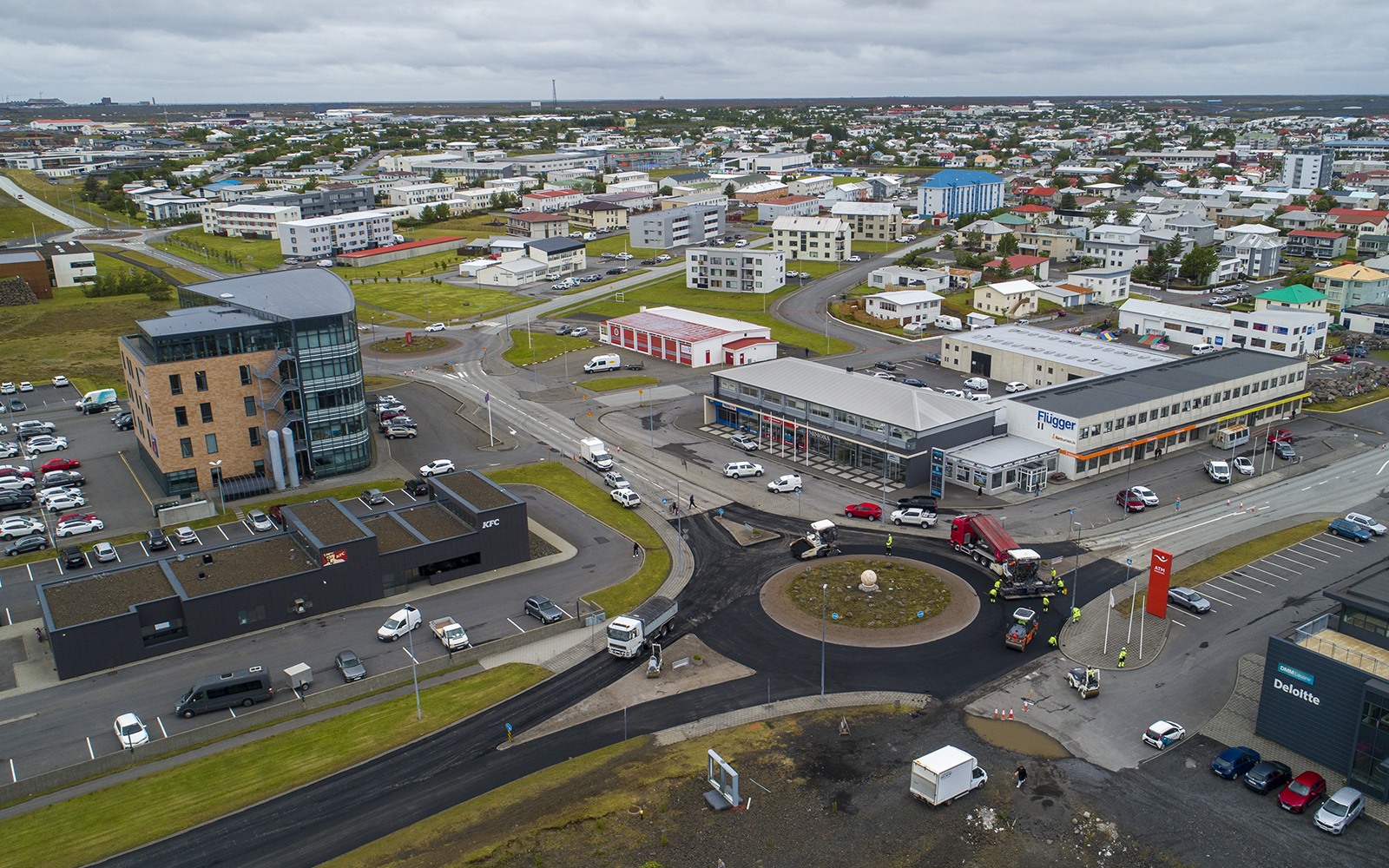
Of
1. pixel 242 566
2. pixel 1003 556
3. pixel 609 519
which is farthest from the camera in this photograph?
pixel 609 519

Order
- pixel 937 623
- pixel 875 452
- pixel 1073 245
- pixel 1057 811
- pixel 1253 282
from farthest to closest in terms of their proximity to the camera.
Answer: pixel 1073 245
pixel 1253 282
pixel 875 452
pixel 937 623
pixel 1057 811

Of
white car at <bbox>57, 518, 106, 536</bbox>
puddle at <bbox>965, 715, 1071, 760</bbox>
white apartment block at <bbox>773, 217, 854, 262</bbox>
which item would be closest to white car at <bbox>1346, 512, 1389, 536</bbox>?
puddle at <bbox>965, 715, 1071, 760</bbox>

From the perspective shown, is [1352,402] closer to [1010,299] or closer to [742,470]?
[1010,299]

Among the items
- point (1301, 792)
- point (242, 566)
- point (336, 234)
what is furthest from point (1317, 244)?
point (336, 234)

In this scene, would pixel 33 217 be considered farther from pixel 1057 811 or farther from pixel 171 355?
pixel 1057 811

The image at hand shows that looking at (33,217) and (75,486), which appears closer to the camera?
(75,486)

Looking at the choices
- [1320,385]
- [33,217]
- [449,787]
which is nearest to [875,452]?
[449,787]

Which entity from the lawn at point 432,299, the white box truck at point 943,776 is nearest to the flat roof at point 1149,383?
the white box truck at point 943,776
